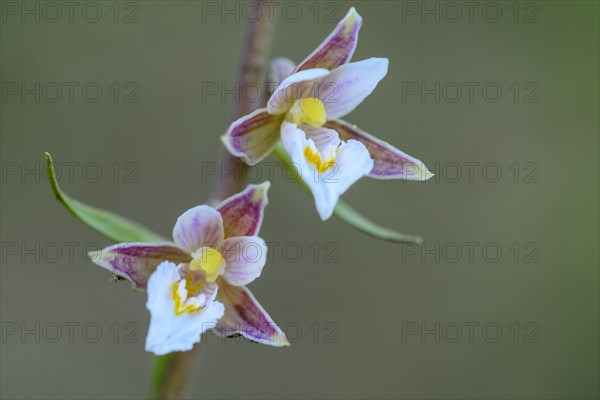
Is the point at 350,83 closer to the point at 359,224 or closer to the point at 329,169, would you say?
the point at 329,169

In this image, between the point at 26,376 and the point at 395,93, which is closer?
the point at 26,376

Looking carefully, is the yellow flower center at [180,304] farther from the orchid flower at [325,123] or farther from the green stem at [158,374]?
the orchid flower at [325,123]

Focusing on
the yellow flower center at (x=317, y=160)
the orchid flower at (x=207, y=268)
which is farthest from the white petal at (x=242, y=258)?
the yellow flower center at (x=317, y=160)

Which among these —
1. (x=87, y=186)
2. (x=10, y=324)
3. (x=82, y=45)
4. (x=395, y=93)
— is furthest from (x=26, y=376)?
(x=395, y=93)

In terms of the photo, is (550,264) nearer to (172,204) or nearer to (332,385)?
(332,385)

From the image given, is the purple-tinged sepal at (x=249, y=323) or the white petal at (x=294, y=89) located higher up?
the white petal at (x=294, y=89)

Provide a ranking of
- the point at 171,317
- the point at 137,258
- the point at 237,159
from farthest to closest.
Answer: the point at 237,159
the point at 137,258
the point at 171,317

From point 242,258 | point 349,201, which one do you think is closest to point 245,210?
point 242,258
